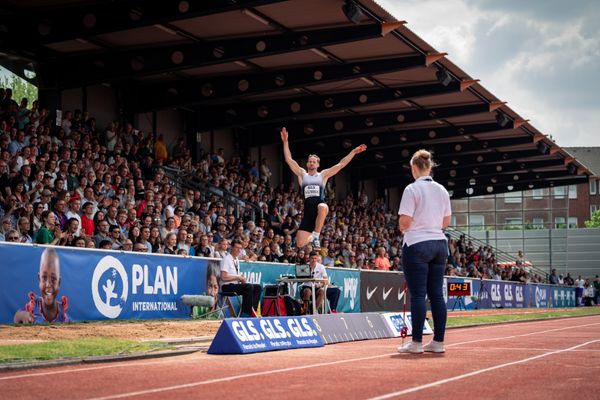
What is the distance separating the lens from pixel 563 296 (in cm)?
5766

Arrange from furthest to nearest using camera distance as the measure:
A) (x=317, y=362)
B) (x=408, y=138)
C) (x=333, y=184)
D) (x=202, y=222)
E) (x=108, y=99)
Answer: (x=333, y=184) < (x=408, y=138) < (x=108, y=99) < (x=202, y=222) < (x=317, y=362)

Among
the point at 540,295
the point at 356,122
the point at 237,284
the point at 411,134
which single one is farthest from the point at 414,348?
the point at 540,295

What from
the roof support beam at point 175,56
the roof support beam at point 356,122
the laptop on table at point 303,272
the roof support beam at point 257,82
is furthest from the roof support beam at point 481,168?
the laptop on table at point 303,272

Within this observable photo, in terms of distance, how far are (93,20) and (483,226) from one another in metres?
62.4

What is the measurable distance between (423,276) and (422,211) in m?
0.76

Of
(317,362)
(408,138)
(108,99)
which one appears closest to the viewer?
(317,362)

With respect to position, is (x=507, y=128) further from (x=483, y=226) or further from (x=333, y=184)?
(x=483, y=226)

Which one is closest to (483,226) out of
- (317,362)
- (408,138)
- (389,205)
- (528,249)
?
(528,249)

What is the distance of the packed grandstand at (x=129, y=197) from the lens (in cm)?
1988

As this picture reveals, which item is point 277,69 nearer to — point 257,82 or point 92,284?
point 257,82

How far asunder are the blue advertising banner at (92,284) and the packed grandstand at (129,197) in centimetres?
110

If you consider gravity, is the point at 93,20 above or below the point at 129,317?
above

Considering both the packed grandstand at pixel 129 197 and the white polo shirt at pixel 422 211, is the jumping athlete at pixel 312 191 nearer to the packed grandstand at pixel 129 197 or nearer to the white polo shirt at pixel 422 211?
the packed grandstand at pixel 129 197

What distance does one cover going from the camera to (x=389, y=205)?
57969 mm
